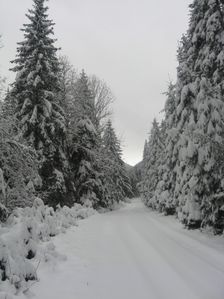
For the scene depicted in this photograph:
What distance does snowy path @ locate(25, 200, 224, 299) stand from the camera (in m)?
6.20

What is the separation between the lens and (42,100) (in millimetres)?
20234

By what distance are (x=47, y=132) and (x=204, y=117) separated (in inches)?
385

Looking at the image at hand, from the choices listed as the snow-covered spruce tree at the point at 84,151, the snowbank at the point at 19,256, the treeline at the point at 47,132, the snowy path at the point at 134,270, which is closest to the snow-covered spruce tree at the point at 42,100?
the treeline at the point at 47,132

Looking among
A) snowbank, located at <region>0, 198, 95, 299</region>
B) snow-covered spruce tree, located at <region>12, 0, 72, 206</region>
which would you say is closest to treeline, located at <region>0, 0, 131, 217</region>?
snow-covered spruce tree, located at <region>12, 0, 72, 206</region>

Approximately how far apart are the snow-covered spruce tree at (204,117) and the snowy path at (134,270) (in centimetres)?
235

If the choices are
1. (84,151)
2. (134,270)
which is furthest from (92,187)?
(134,270)

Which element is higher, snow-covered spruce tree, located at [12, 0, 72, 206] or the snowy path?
snow-covered spruce tree, located at [12, 0, 72, 206]

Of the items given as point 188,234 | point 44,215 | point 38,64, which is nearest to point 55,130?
point 38,64

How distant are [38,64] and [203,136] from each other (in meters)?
12.6

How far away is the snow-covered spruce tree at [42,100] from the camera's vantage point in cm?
1978

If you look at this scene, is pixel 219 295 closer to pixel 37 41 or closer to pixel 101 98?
pixel 37 41

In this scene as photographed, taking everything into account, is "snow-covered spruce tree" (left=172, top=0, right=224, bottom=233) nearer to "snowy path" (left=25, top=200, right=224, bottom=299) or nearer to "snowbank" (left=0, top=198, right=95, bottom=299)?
"snowy path" (left=25, top=200, right=224, bottom=299)

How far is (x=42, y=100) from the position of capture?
66.4ft

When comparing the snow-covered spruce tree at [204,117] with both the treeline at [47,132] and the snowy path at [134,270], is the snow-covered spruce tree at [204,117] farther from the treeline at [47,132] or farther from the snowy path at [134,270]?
the treeline at [47,132]
